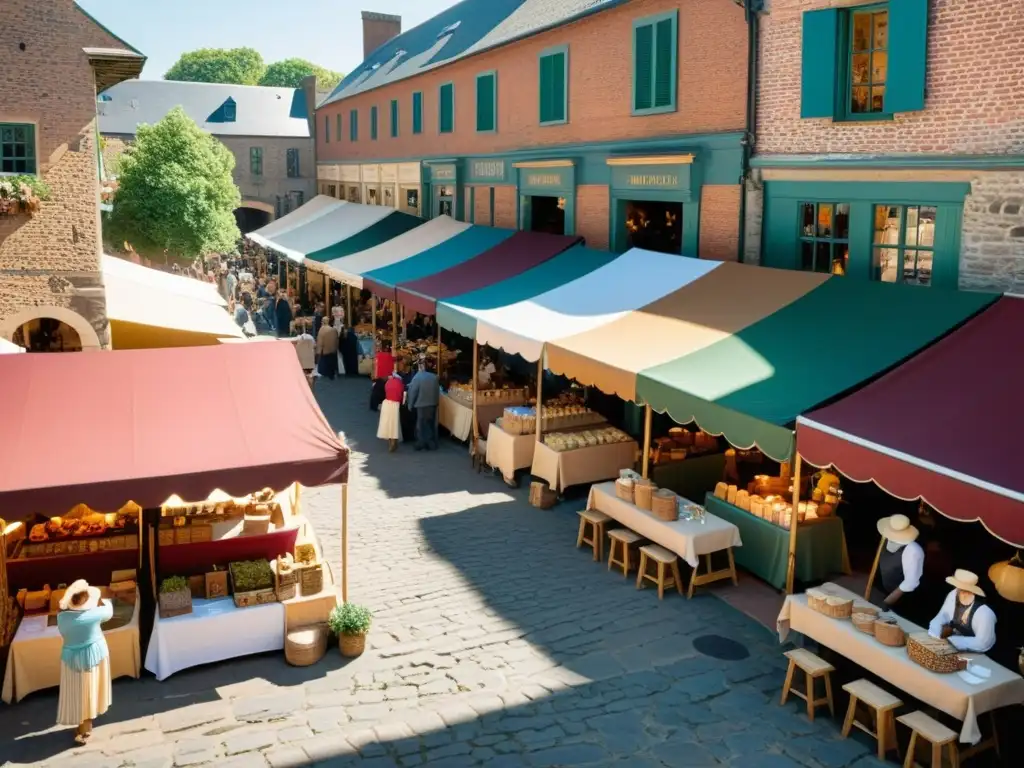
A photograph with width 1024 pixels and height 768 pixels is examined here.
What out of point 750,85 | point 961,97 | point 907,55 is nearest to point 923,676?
point 961,97

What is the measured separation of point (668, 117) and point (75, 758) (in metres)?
12.2

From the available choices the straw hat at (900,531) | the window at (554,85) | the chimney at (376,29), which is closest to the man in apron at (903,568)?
the straw hat at (900,531)

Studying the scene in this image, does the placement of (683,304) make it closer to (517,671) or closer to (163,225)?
(517,671)

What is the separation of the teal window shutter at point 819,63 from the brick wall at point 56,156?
36.6 feet

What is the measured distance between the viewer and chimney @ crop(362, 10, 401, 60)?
4150 centimetres

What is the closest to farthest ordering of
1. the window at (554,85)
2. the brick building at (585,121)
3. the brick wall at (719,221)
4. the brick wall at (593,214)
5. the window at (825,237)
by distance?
the window at (825,237)
the brick wall at (719,221)
the brick building at (585,121)
the brick wall at (593,214)
the window at (554,85)

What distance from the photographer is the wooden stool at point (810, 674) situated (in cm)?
773

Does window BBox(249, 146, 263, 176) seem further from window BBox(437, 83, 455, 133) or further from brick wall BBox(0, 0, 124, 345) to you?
brick wall BBox(0, 0, 124, 345)

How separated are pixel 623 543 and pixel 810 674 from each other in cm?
343

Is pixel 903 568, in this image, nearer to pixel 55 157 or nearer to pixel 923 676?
pixel 923 676

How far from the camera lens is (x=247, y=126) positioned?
50.1 meters

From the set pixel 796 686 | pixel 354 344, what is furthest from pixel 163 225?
pixel 796 686

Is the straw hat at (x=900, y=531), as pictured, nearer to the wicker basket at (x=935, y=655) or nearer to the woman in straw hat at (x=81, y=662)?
the wicker basket at (x=935, y=655)

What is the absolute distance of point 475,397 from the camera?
1563 centimetres
